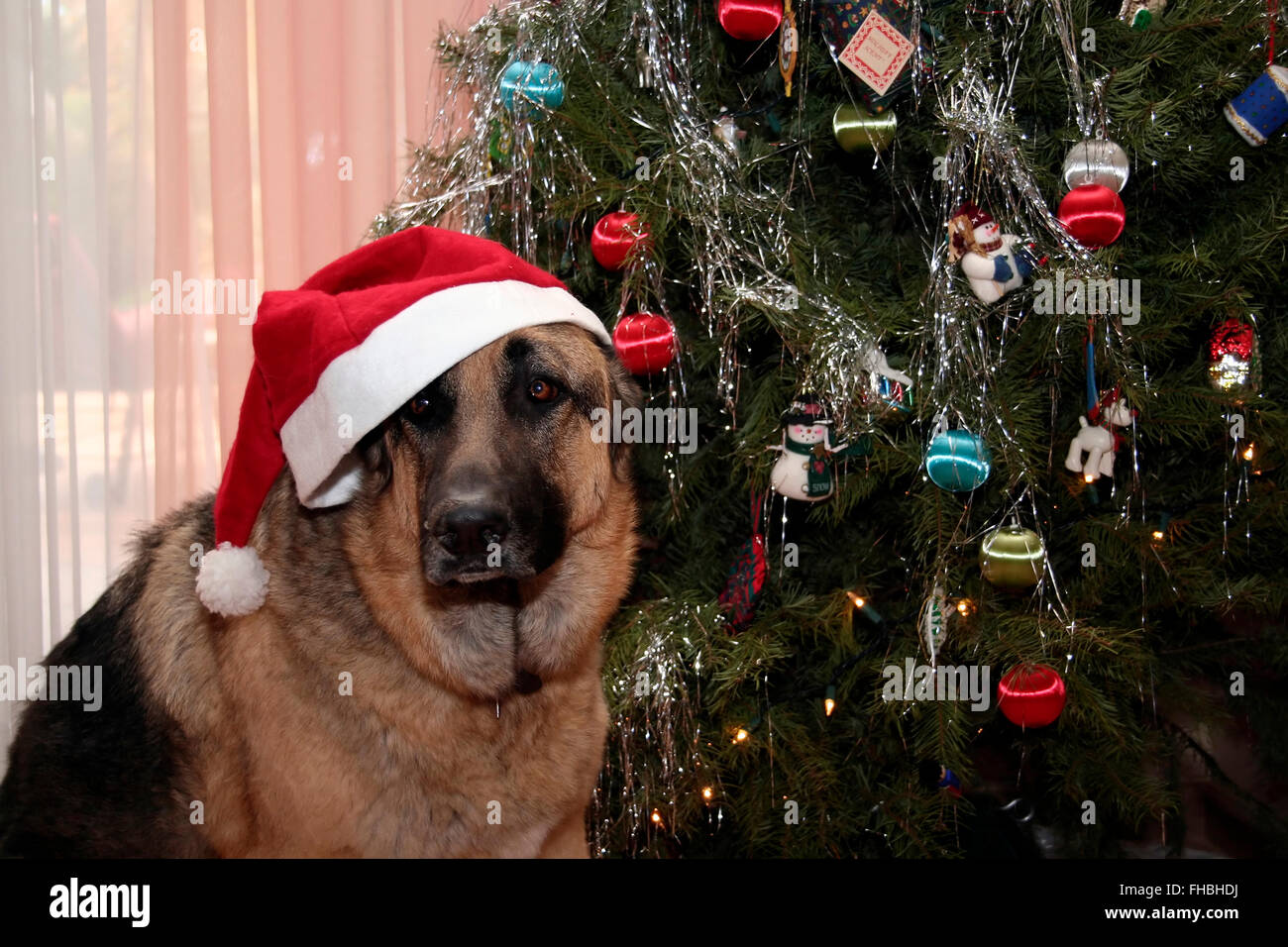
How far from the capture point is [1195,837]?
302cm

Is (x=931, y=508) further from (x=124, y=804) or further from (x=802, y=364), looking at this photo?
(x=124, y=804)

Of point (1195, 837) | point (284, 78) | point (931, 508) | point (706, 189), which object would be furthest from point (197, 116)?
point (1195, 837)

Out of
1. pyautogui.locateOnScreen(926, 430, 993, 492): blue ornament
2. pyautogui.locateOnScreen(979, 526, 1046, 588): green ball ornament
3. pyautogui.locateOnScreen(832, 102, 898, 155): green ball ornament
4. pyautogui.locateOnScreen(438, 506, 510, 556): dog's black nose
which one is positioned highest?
pyautogui.locateOnScreen(832, 102, 898, 155): green ball ornament

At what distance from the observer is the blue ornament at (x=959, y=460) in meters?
1.99

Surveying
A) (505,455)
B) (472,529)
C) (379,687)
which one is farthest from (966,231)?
(379,687)

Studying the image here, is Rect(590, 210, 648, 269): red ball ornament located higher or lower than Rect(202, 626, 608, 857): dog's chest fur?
higher

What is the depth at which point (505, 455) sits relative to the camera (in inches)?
68.7

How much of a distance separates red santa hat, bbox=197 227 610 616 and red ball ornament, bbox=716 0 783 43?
2.48 ft

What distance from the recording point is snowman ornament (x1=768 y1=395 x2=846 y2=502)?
2.12 metres

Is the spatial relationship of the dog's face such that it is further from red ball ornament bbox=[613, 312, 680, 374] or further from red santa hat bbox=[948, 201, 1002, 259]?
red santa hat bbox=[948, 201, 1002, 259]

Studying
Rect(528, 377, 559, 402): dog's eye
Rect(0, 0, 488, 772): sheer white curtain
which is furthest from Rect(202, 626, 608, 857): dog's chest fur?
Rect(0, 0, 488, 772): sheer white curtain

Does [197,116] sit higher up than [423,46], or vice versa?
[423,46]

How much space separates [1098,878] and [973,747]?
94 cm

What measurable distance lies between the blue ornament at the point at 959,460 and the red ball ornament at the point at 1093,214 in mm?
477
